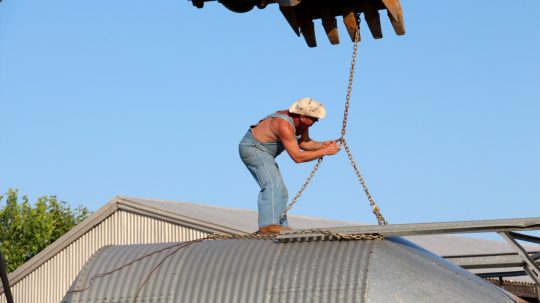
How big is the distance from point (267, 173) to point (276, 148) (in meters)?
0.39

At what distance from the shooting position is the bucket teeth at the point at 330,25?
49.4 ft

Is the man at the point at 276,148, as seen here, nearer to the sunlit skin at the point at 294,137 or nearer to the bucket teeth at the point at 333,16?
the sunlit skin at the point at 294,137

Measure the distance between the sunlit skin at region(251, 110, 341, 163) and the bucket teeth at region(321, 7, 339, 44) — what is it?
2.42 m

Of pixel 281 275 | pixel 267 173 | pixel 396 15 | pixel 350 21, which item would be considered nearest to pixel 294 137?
pixel 267 173

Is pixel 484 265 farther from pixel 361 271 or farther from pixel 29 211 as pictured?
pixel 29 211

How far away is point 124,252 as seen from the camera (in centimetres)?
1224

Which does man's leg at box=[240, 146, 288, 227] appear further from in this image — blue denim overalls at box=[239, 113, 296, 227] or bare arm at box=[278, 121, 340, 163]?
bare arm at box=[278, 121, 340, 163]

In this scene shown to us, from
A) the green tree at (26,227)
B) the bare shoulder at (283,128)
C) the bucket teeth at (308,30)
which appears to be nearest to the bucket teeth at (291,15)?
the bucket teeth at (308,30)

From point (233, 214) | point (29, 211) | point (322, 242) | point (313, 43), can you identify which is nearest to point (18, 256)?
point (29, 211)

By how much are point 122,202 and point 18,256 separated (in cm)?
2196

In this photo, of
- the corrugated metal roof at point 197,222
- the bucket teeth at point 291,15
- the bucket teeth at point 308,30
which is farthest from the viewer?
the corrugated metal roof at point 197,222

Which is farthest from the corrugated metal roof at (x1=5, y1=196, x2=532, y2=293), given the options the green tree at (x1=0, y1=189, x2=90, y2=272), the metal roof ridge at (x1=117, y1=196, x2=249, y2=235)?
the green tree at (x1=0, y1=189, x2=90, y2=272)

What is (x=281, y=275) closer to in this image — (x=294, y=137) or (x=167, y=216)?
(x=294, y=137)

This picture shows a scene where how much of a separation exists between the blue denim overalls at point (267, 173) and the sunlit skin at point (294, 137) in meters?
0.08
